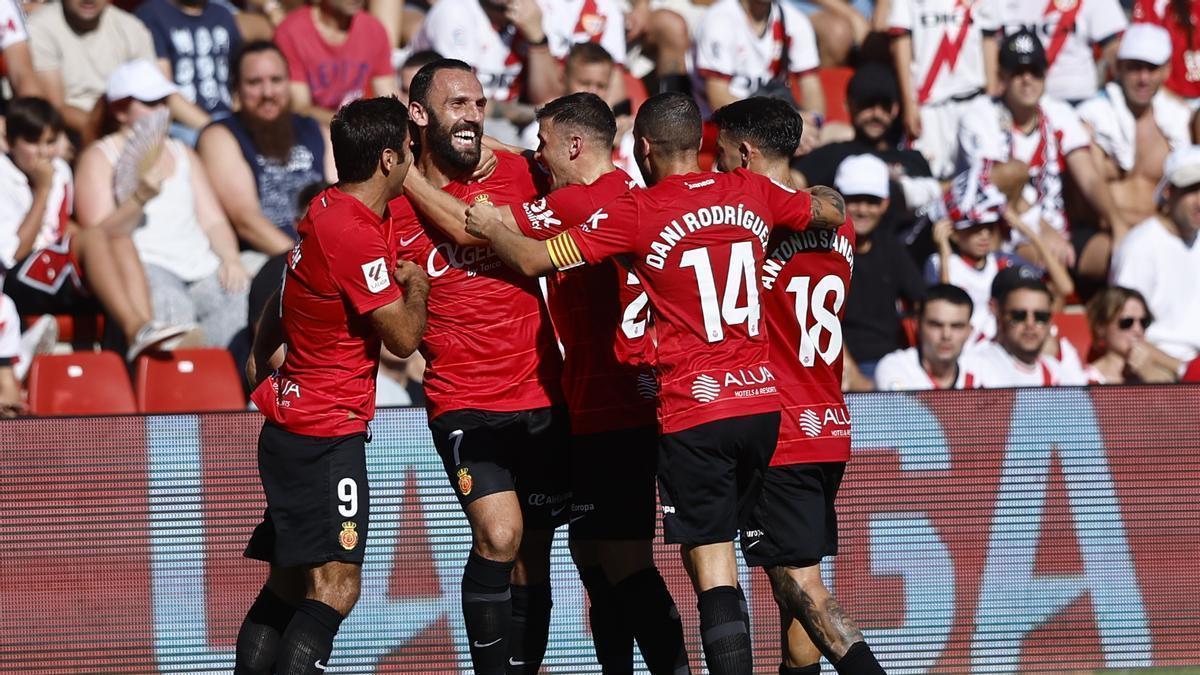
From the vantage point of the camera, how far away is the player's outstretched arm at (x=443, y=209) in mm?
6211

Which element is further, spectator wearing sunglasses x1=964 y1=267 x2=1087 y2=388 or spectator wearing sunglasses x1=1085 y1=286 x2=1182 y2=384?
spectator wearing sunglasses x1=1085 y1=286 x2=1182 y2=384

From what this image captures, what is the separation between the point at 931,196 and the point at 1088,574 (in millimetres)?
4116

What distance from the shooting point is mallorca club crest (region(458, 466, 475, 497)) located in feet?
20.9

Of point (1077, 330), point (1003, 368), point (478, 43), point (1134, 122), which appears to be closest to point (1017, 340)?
point (1003, 368)

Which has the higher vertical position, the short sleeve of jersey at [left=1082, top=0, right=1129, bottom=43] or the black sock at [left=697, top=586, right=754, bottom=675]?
the short sleeve of jersey at [left=1082, top=0, right=1129, bottom=43]

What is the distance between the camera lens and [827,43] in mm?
13180

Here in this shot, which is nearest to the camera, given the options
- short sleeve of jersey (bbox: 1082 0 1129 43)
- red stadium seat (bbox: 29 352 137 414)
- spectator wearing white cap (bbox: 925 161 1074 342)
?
red stadium seat (bbox: 29 352 137 414)

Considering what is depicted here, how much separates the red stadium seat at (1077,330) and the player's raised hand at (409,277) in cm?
587

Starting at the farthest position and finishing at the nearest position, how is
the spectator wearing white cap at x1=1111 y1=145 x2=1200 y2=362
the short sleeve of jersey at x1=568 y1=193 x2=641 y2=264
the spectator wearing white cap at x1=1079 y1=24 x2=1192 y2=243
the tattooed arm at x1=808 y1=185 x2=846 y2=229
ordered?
the spectator wearing white cap at x1=1079 y1=24 x2=1192 y2=243 → the spectator wearing white cap at x1=1111 y1=145 x2=1200 y2=362 → the tattooed arm at x1=808 y1=185 x2=846 y2=229 → the short sleeve of jersey at x1=568 y1=193 x2=641 y2=264

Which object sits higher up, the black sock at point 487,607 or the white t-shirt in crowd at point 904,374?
the white t-shirt in crowd at point 904,374

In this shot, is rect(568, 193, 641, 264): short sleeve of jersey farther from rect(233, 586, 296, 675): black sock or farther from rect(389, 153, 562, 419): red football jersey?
rect(233, 586, 296, 675): black sock

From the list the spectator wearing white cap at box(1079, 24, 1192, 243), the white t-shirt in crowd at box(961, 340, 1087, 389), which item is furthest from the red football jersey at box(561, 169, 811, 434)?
the spectator wearing white cap at box(1079, 24, 1192, 243)

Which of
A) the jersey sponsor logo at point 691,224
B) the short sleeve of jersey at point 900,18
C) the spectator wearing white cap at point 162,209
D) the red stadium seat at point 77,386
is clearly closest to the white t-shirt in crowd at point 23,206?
the spectator wearing white cap at point 162,209

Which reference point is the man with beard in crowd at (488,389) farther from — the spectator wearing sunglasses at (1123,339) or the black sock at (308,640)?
A: the spectator wearing sunglasses at (1123,339)
